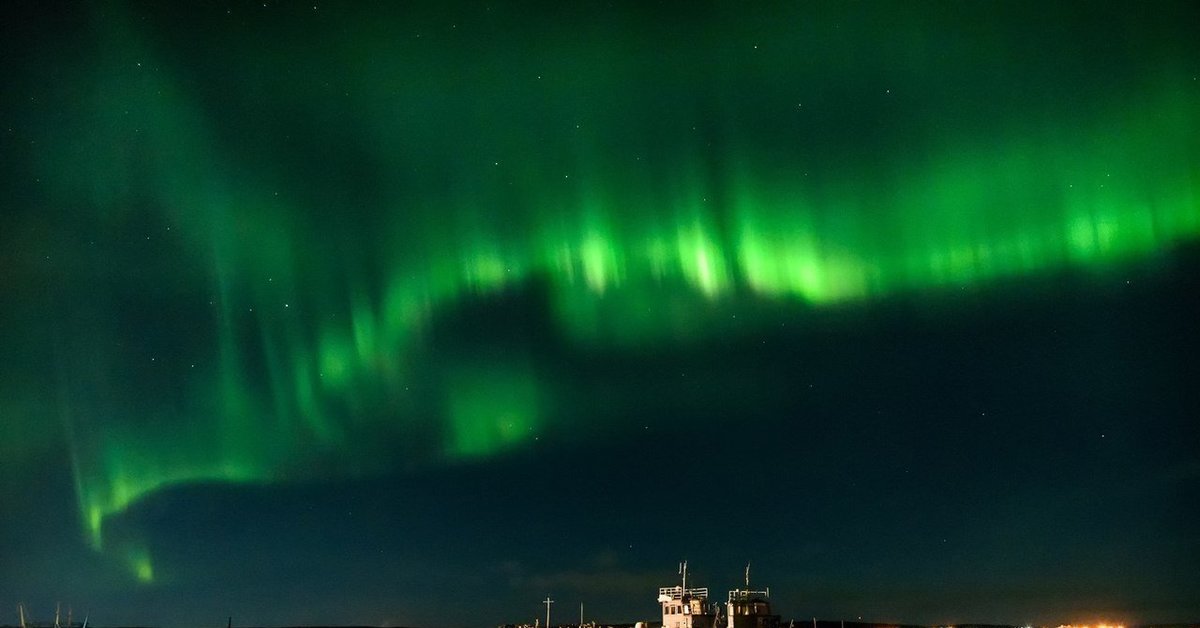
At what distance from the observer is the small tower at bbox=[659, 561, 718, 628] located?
396 ft

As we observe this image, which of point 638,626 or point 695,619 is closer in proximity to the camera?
point 695,619

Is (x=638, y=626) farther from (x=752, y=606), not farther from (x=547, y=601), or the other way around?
(x=547, y=601)

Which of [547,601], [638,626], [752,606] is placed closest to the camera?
[752,606]

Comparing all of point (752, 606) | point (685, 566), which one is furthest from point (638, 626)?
point (752, 606)

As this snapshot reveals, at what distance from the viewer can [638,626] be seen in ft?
452

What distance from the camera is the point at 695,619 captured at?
395ft

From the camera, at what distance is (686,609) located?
123625mm

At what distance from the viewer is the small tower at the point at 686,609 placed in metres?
121

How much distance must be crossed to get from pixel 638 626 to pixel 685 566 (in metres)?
12.5

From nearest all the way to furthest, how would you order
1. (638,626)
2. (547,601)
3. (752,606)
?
1. (752,606)
2. (638,626)
3. (547,601)

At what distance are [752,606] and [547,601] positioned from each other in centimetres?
7195

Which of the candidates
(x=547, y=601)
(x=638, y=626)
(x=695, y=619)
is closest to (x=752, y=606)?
(x=695, y=619)

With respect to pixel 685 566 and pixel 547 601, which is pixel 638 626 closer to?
pixel 685 566

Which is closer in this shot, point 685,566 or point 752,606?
point 752,606
